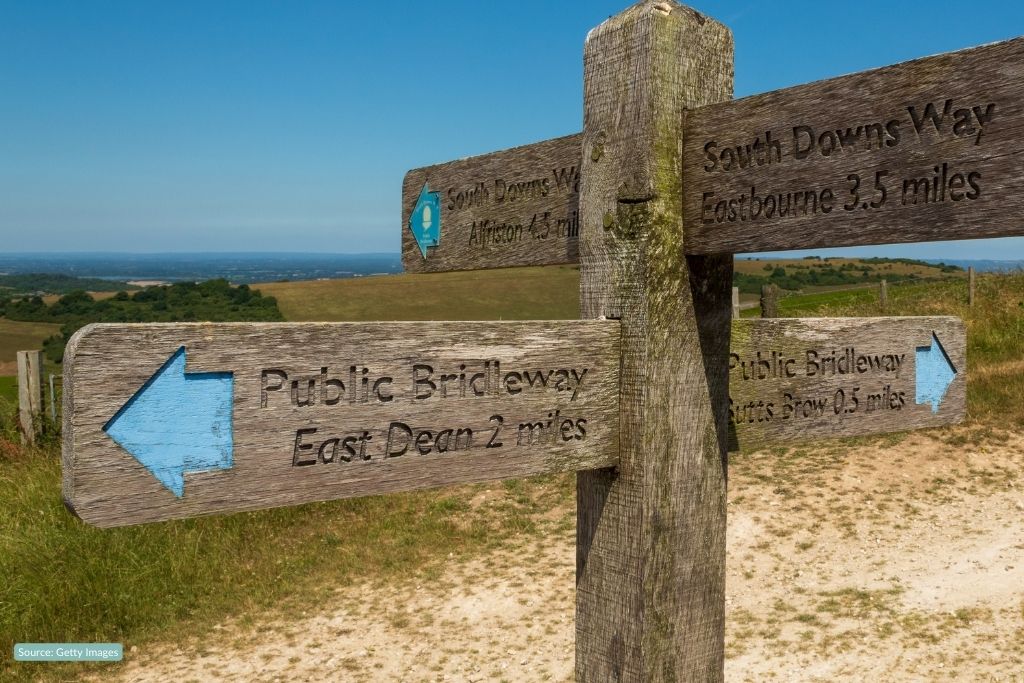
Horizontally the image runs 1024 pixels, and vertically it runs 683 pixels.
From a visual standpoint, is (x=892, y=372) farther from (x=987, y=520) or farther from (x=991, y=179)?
(x=987, y=520)

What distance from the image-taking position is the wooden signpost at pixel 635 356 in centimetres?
159

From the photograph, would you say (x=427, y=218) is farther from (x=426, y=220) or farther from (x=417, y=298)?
(x=417, y=298)

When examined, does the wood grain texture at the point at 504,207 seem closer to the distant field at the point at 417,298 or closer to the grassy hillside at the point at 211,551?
the grassy hillside at the point at 211,551

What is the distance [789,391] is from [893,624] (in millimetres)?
3784

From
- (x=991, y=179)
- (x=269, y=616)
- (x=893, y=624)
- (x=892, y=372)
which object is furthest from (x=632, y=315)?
(x=269, y=616)

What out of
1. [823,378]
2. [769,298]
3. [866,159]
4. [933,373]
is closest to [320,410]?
[866,159]

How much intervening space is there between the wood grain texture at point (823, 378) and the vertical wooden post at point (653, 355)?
0.13 meters

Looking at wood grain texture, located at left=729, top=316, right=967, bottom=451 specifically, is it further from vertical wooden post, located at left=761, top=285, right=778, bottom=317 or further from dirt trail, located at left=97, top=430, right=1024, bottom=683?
vertical wooden post, located at left=761, top=285, right=778, bottom=317

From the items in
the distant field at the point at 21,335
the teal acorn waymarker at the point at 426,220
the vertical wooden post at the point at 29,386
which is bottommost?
the distant field at the point at 21,335

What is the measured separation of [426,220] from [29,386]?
9802 millimetres

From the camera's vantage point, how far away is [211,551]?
682 cm

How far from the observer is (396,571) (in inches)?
262

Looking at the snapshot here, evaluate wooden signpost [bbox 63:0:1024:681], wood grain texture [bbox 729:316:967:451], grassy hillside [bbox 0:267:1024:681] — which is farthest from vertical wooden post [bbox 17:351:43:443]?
wood grain texture [bbox 729:316:967:451]

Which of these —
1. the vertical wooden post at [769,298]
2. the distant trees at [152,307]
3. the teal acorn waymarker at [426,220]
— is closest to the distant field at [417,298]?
the distant trees at [152,307]
